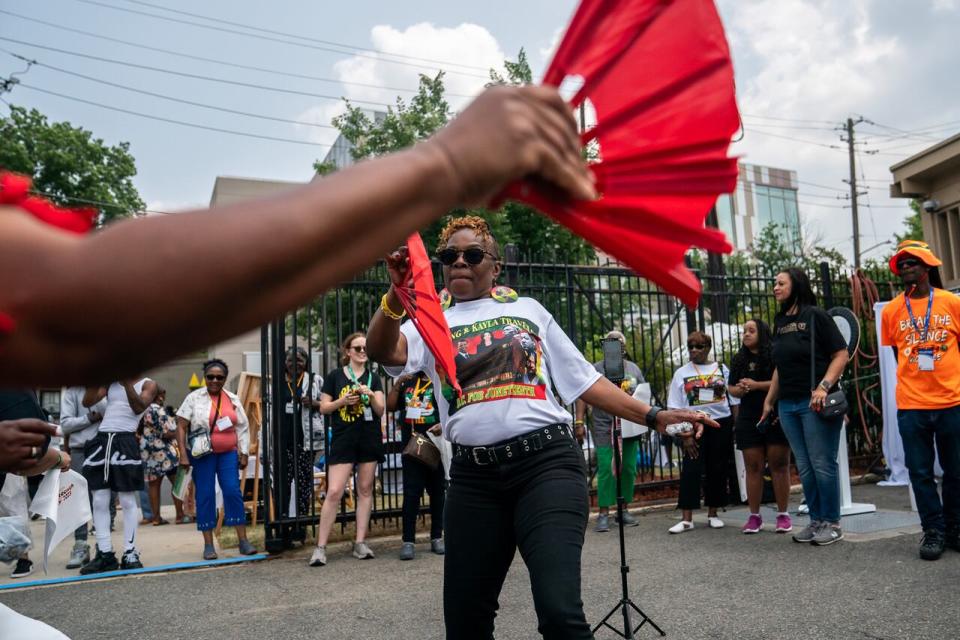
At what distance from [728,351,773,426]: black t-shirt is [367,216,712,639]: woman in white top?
4.85 m

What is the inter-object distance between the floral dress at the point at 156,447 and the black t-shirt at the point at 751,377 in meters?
7.72

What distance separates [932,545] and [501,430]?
4954 millimetres

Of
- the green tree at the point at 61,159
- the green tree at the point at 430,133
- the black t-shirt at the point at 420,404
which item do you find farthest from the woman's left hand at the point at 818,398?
the green tree at the point at 61,159

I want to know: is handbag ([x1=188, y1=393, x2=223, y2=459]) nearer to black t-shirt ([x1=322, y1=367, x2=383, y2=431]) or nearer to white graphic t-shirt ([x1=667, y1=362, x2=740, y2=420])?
black t-shirt ([x1=322, y1=367, x2=383, y2=431])

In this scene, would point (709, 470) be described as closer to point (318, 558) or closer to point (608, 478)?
point (608, 478)

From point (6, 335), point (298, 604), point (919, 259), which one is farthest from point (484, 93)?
point (919, 259)

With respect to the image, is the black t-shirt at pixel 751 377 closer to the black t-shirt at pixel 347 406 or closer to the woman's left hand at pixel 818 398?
the woman's left hand at pixel 818 398

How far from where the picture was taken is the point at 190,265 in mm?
703

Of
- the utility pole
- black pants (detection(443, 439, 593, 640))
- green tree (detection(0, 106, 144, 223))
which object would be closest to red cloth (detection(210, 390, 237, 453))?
black pants (detection(443, 439, 593, 640))

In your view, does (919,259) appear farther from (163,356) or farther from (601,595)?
(163,356)

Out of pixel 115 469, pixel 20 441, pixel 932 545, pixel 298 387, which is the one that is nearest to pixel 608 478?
pixel 932 545

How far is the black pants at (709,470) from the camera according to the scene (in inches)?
319

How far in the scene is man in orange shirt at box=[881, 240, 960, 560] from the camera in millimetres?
6070

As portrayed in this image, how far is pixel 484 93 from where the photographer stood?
0.91m
